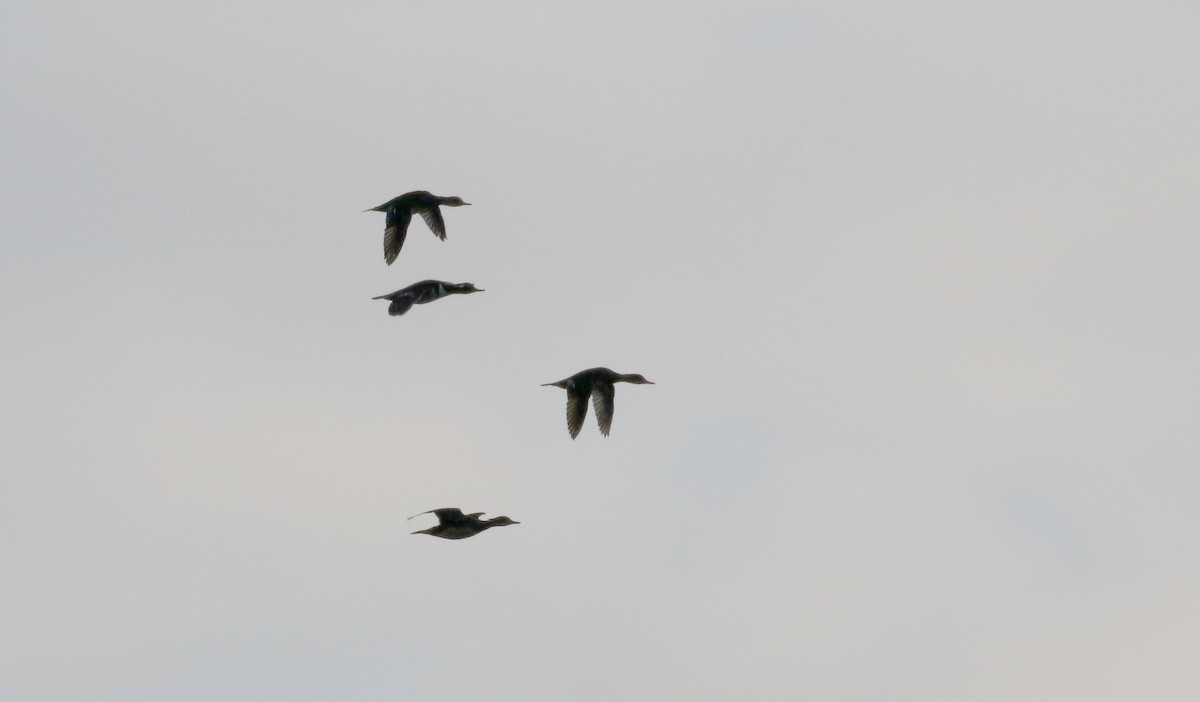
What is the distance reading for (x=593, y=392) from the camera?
5919 centimetres

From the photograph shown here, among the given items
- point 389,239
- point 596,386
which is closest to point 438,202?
point 389,239

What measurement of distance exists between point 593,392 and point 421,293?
21.9 ft

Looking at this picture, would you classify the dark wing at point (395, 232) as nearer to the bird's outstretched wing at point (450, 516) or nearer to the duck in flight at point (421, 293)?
the duck in flight at point (421, 293)

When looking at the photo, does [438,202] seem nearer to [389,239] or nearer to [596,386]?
[389,239]

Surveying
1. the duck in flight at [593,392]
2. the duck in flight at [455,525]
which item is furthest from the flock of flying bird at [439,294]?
the duck in flight at [455,525]

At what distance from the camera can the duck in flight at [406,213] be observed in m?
59.2

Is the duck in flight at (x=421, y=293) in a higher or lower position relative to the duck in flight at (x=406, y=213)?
lower

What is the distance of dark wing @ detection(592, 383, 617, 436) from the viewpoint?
5884 cm

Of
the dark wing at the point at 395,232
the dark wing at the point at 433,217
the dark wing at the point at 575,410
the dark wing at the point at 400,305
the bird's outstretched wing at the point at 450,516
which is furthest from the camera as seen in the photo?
the dark wing at the point at 433,217

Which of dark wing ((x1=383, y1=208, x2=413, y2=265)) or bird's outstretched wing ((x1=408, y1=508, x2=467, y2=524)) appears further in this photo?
dark wing ((x1=383, y1=208, x2=413, y2=265))

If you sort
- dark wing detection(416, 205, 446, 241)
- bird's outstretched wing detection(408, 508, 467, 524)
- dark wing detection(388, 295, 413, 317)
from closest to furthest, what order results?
bird's outstretched wing detection(408, 508, 467, 524) < dark wing detection(388, 295, 413, 317) < dark wing detection(416, 205, 446, 241)

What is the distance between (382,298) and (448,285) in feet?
8.73

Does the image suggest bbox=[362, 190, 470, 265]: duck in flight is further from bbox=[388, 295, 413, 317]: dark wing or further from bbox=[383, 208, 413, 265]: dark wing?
bbox=[388, 295, 413, 317]: dark wing

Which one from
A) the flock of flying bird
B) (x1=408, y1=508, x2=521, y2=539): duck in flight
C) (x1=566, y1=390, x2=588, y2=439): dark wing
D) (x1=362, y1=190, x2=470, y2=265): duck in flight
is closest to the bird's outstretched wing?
(x1=408, y1=508, x2=521, y2=539): duck in flight
